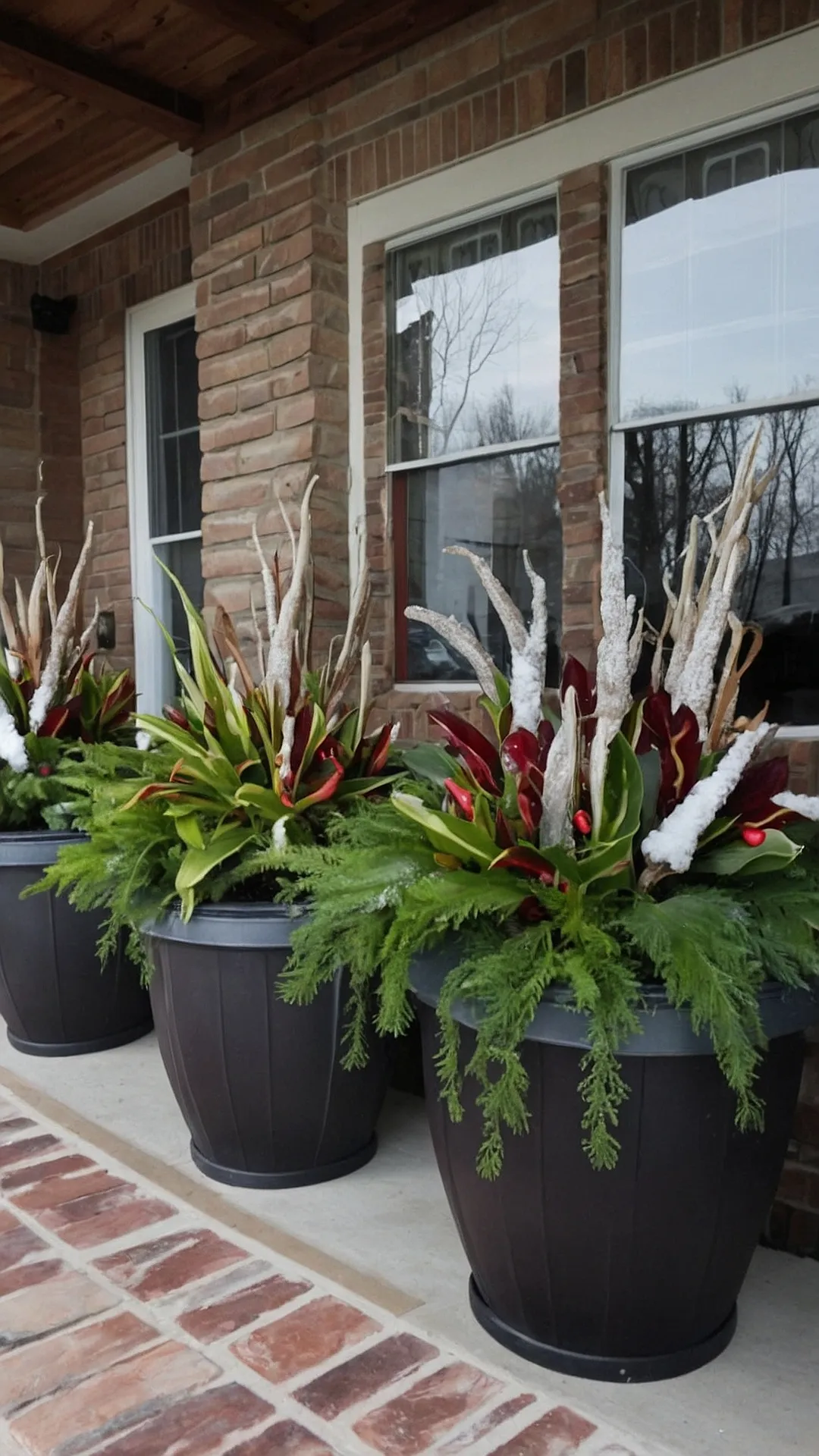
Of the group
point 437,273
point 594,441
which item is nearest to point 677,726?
point 594,441

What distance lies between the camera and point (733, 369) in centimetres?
240

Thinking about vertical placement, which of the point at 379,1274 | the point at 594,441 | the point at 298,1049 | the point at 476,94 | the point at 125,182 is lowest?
the point at 379,1274

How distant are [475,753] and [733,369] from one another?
1159 millimetres

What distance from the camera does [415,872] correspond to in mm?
1731

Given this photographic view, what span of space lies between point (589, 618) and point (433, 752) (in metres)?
0.73

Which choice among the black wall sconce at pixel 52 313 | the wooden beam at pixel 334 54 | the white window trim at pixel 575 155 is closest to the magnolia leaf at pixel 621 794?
the white window trim at pixel 575 155

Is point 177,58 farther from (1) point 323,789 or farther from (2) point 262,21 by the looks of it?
(1) point 323,789

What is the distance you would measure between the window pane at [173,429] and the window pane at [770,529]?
7.11 ft

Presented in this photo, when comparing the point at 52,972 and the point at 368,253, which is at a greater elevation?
the point at 368,253

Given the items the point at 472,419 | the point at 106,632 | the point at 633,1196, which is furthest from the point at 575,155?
the point at 106,632

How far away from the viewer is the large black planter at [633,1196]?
1.55m

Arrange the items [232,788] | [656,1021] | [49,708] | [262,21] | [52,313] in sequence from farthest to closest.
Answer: [52,313]
[49,708]
[262,21]
[232,788]
[656,1021]

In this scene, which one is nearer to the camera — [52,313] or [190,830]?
[190,830]

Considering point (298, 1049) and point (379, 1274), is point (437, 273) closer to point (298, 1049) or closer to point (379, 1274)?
point (298, 1049)
